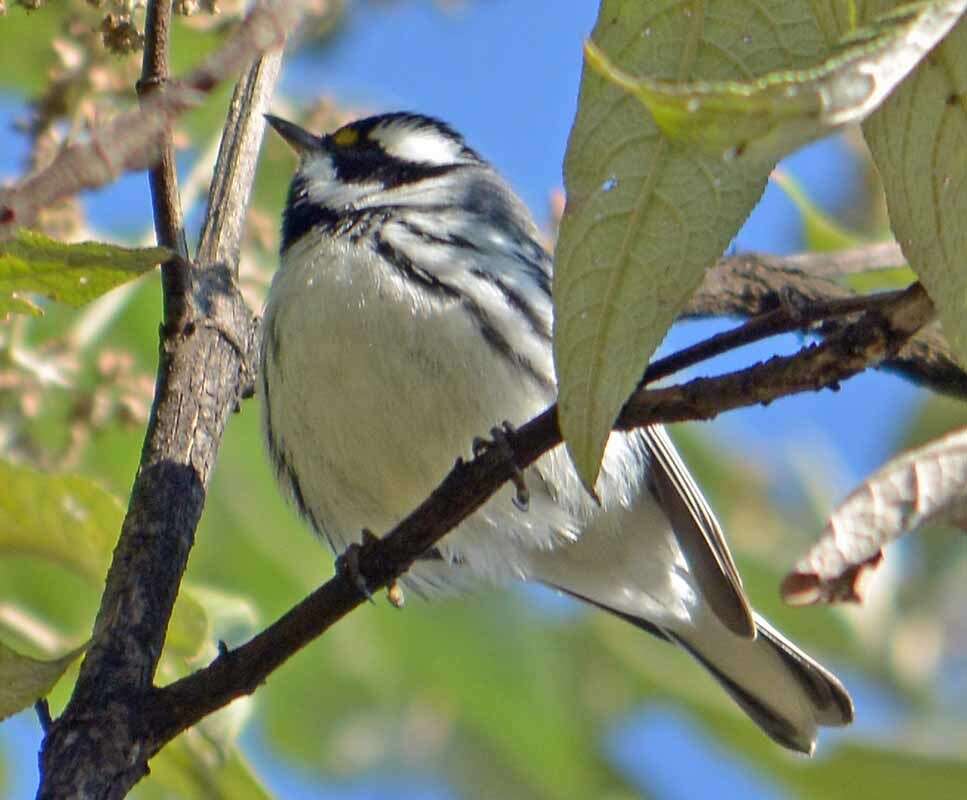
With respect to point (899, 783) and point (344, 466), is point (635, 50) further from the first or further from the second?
point (899, 783)

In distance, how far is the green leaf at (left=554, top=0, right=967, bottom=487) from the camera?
1.26 meters

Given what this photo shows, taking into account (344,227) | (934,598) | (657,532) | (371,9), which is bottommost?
(657,532)

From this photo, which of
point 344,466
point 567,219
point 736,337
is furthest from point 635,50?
point 344,466

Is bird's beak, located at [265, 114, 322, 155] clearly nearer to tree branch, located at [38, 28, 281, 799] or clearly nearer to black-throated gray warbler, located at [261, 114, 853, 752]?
black-throated gray warbler, located at [261, 114, 853, 752]

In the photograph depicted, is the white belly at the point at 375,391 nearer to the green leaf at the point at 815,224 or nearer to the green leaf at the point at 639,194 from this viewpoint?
the green leaf at the point at 815,224

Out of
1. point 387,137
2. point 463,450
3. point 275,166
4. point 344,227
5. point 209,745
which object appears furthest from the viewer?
point 275,166

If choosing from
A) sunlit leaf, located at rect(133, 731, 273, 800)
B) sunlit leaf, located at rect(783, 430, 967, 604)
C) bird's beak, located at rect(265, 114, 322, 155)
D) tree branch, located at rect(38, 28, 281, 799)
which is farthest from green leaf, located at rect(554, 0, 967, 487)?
bird's beak, located at rect(265, 114, 322, 155)

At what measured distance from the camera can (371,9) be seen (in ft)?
12.9

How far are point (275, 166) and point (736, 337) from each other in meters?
2.64

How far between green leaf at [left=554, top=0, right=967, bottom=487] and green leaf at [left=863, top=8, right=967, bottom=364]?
0.10m

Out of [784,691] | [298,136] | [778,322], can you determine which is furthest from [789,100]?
[298,136]

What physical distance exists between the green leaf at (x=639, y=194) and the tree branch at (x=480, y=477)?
270 mm

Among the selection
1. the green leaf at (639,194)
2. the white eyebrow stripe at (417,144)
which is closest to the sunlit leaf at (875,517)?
the green leaf at (639,194)

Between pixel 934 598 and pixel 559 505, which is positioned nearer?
pixel 559 505
